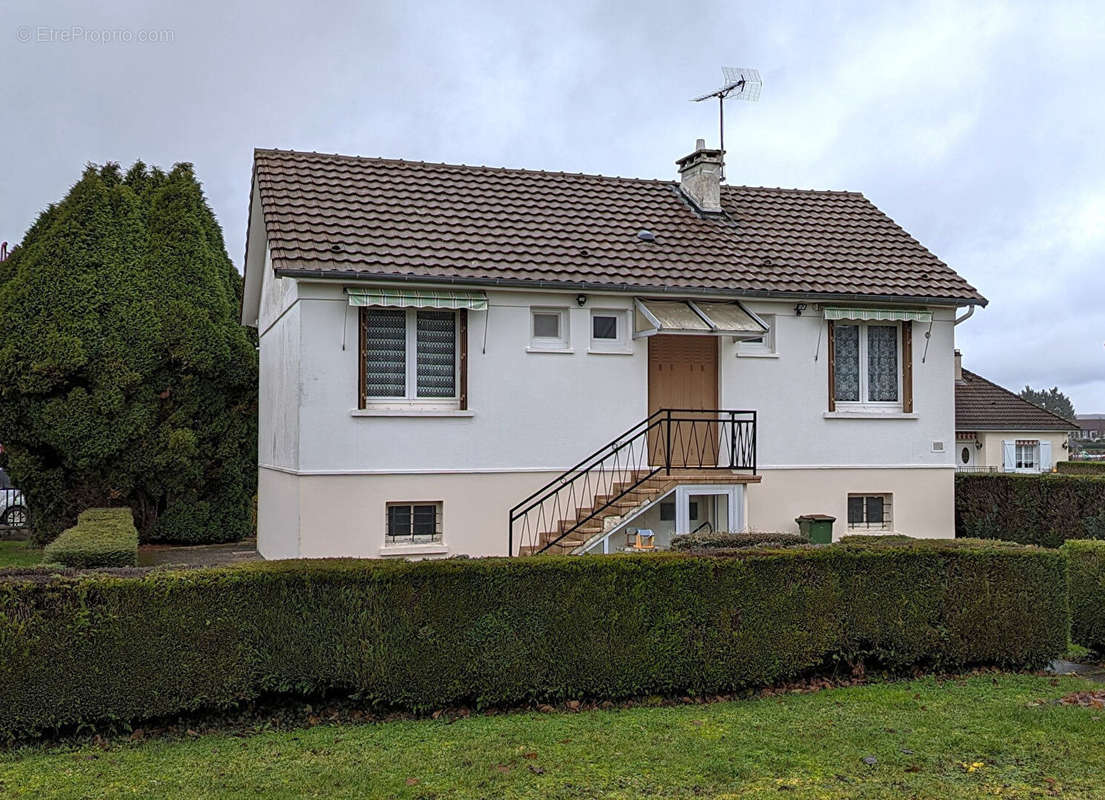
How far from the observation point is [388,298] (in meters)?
16.5

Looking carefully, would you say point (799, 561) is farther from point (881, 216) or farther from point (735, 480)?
point (881, 216)

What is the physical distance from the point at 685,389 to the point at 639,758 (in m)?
10.9

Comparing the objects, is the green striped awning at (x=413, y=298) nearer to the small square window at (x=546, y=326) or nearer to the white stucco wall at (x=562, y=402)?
the white stucco wall at (x=562, y=402)

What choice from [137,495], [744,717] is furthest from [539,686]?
[137,495]

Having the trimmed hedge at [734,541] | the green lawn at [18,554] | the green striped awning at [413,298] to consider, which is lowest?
the green lawn at [18,554]

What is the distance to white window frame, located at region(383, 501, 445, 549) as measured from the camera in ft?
54.6

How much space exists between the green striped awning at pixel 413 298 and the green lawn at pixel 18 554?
8.98 meters

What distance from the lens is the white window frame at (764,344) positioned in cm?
1878

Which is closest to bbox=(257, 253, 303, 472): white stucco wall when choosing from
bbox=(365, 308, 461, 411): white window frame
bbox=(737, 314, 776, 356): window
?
bbox=(365, 308, 461, 411): white window frame

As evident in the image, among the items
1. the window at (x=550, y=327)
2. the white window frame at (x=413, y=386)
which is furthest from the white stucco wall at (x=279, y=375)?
the window at (x=550, y=327)

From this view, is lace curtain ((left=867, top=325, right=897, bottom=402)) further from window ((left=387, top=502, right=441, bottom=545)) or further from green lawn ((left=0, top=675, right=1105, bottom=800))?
green lawn ((left=0, top=675, right=1105, bottom=800))

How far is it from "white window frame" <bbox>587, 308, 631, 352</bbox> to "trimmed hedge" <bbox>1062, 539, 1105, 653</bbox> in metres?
7.85

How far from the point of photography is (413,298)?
1655 cm

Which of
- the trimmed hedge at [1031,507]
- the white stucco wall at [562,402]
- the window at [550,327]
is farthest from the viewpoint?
the trimmed hedge at [1031,507]
